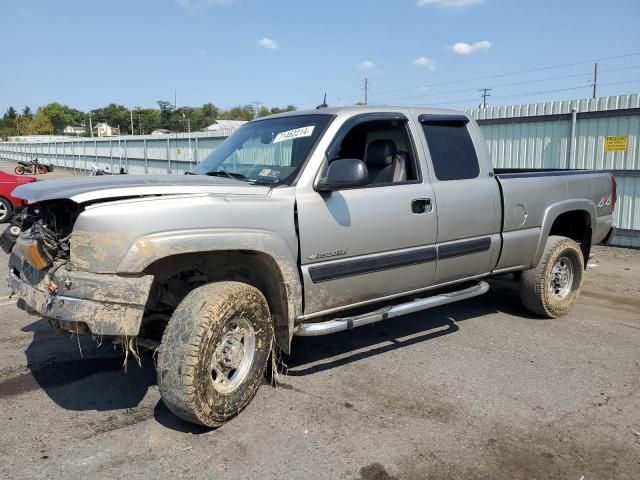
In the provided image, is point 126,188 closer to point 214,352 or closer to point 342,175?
point 214,352

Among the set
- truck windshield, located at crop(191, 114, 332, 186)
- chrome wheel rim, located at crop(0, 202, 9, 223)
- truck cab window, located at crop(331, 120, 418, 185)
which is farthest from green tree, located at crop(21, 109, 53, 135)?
truck cab window, located at crop(331, 120, 418, 185)

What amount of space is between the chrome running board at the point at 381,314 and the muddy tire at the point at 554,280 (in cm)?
82

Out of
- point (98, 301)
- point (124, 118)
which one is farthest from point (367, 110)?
point (124, 118)

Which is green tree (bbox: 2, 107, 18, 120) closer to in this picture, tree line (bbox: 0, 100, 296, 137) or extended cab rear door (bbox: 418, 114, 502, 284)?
tree line (bbox: 0, 100, 296, 137)

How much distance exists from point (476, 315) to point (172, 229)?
12.8 feet

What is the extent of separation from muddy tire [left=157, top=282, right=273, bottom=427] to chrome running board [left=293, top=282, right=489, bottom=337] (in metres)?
0.29

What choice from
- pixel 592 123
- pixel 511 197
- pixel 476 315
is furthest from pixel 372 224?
pixel 592 123

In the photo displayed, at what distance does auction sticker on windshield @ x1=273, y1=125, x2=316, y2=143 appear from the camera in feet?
13.5

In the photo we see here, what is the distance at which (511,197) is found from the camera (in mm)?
5070

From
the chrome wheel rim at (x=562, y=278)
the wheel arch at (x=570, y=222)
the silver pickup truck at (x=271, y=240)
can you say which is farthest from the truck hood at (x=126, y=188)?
the chrome wheel rim at (x=562, y=278)

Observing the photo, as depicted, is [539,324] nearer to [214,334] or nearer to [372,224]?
[372,224]

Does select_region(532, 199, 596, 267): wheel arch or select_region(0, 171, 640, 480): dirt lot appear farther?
select_region(532, 199, 596, 267): wheel arch

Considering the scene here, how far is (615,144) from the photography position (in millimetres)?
9898

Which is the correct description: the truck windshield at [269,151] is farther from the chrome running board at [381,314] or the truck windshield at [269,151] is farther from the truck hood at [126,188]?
the chrome running board at [381,314]
